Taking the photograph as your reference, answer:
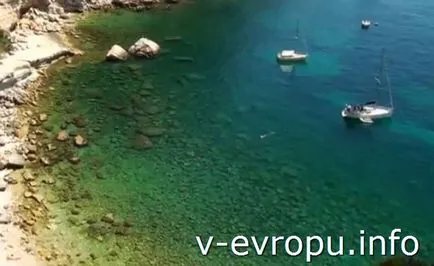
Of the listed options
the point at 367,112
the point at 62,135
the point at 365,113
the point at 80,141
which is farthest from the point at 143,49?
the point at 367,112

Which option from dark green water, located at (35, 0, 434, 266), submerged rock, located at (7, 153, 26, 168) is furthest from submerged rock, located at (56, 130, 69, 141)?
submerged rock, located at (7, 153, 26, 168)

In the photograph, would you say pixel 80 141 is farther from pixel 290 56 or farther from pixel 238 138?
pixel 290 56

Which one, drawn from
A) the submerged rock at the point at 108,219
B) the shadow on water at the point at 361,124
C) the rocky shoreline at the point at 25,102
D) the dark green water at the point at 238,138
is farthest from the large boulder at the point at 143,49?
the submerged rock at the point at 108,219

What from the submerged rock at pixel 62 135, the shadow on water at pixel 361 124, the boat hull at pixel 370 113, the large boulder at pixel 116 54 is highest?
the large boulder at pixel 116 54

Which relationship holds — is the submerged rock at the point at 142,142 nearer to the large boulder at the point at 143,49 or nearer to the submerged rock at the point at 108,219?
the submerged rock at the point at 108,219

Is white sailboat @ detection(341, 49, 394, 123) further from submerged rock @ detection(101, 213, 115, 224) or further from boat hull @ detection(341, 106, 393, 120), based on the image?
submerged rock @ detection(101, 213, 115, 224)
